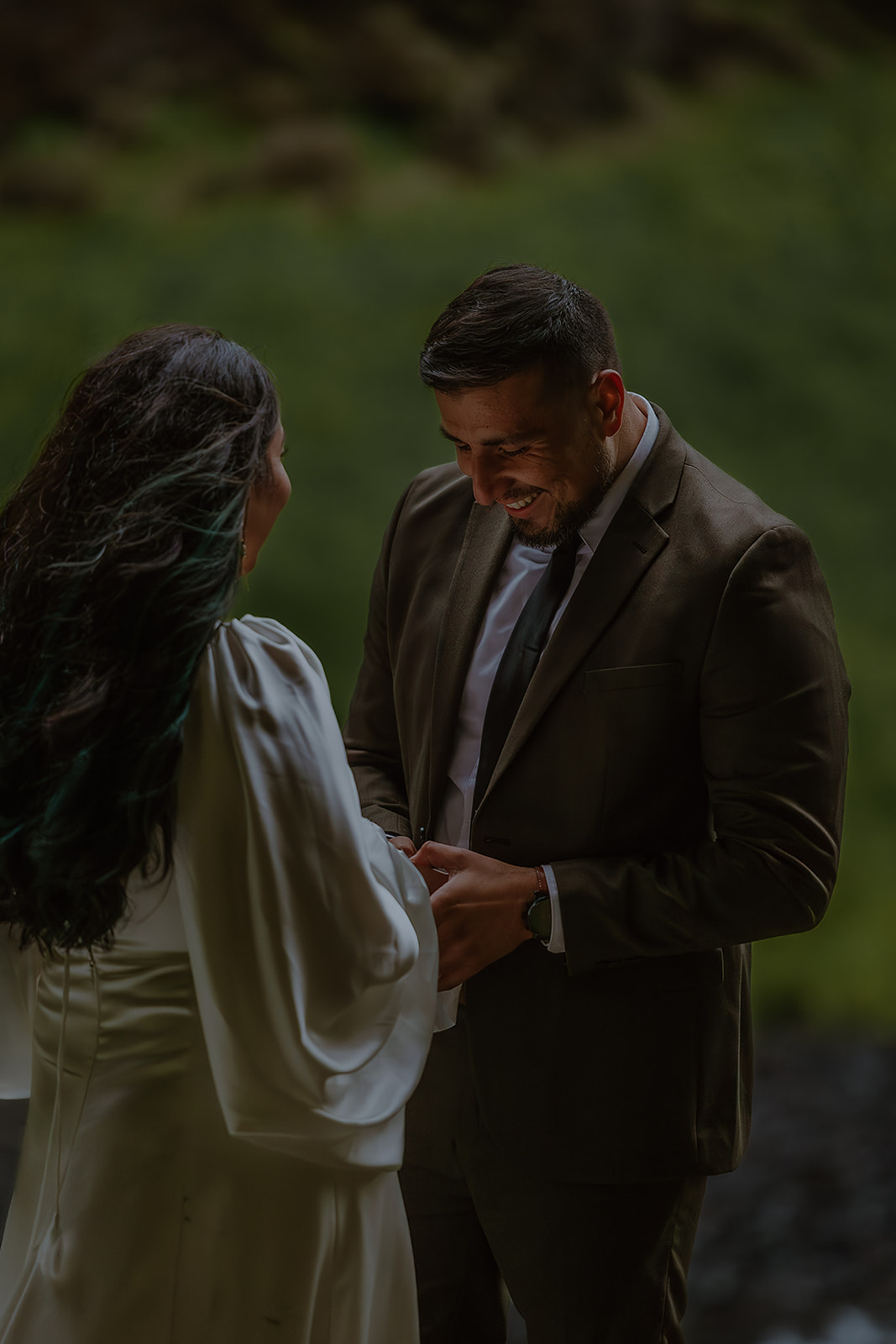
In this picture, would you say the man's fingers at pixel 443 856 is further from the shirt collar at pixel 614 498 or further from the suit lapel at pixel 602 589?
the shirt collar at pixel 614 498

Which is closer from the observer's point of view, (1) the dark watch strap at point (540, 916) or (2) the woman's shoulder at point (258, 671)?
(2) the woman's shoulder at point (258, 671)

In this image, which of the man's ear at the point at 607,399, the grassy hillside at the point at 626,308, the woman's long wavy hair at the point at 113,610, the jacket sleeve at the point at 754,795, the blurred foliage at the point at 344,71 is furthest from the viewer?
the blurred foliage at the point at 344,71

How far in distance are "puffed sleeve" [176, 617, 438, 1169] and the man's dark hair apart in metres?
0.52

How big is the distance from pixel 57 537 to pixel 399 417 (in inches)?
147

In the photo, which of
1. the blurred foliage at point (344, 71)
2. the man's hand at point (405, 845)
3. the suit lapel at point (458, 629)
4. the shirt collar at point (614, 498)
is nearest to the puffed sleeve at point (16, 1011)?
the man's hand at point (405, 845)

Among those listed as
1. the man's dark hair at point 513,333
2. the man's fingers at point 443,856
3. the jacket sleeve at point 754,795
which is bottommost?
the man's fingers at point 443,856

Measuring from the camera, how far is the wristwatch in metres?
1.78

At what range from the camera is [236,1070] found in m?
1.46

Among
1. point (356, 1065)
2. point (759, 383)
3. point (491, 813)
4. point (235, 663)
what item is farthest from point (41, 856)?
point (759, 383)

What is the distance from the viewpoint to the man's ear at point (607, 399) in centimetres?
185

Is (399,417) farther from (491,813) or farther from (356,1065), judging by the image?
(356,1065)

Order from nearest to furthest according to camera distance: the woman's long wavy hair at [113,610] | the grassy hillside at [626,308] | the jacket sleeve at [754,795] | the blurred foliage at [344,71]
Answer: the woman's long wavy hair at [113,610]
the jacket sleeve at [754,795]
the grassy hillside at [626,308]
the blurred foliage at [344,71]

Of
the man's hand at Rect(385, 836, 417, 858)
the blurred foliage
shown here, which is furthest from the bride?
the blurred foliage

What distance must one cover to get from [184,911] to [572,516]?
0.83 m
